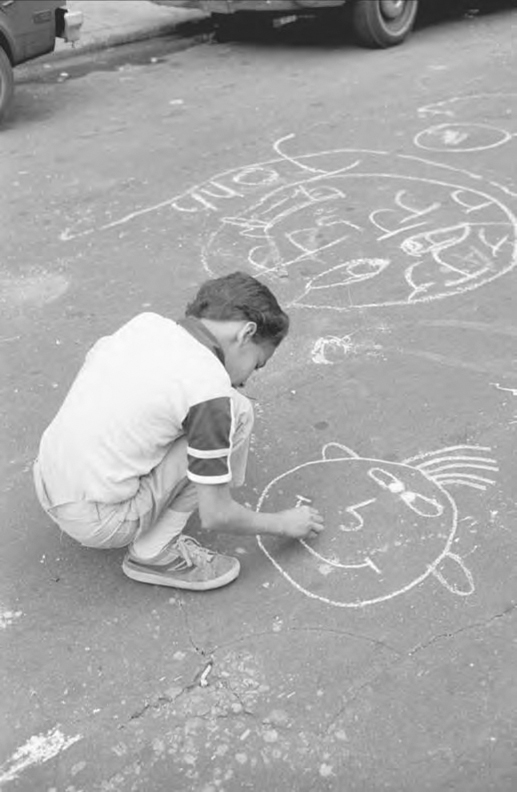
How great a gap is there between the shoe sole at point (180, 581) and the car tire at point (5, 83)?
492 centimetres

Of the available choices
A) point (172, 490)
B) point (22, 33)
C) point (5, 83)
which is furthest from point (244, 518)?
point (22, 33)

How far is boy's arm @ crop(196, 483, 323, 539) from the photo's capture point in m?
2.50

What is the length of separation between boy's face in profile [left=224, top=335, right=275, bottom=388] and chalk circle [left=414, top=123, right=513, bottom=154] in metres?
3.59

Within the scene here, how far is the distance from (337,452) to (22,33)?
488 cm

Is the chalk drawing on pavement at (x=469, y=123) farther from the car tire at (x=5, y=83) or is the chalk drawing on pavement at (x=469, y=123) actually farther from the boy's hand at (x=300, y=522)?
the boy's hand at (x=300, y=522)

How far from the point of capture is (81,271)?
15.6ft

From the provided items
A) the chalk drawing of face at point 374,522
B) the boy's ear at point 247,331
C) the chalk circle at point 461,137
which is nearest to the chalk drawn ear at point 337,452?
the chalk drawing of face at point 374,522

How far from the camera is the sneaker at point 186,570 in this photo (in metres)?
2.80

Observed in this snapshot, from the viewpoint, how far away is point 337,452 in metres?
3.34

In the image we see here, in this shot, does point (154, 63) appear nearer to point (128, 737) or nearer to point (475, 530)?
point (475, 530)

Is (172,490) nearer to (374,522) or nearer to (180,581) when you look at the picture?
(180,581)

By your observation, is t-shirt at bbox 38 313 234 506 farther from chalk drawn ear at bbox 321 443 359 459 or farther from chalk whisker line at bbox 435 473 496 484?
chalk whisker line at bbox 435 473 496 484

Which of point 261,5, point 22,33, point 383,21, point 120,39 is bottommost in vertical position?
point 120,39

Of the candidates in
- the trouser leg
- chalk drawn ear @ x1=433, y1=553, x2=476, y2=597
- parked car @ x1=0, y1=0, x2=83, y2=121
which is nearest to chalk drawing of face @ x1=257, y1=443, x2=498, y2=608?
chalk drawn ear @ x1=433, y1=553, x2=476, y2=597
